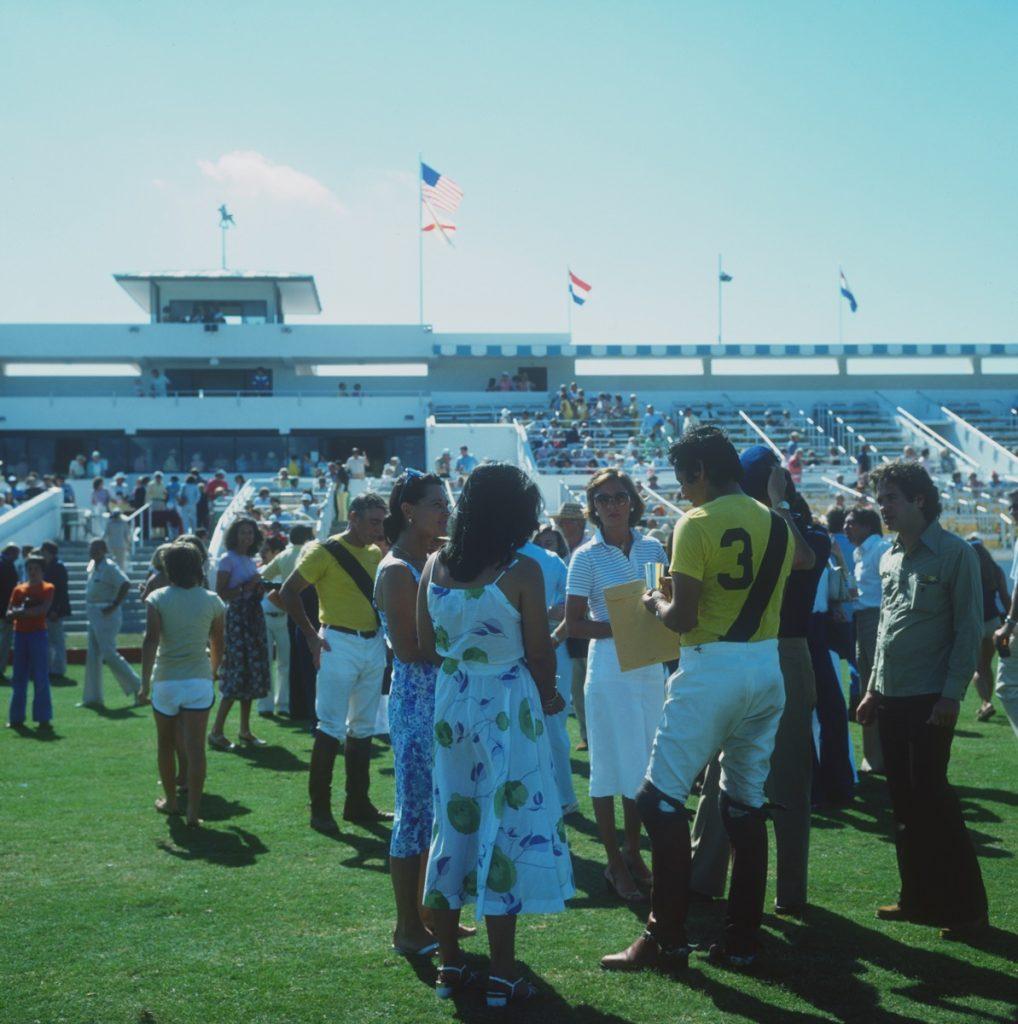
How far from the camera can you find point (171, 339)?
43500mm

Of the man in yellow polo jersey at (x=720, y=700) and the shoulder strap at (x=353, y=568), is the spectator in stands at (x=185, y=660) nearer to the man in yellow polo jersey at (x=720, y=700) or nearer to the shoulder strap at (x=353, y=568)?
the shoulder strap at (x=353, y=568)

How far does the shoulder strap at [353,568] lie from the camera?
265 inches

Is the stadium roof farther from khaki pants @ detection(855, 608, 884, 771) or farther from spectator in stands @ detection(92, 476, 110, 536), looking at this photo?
khaki pants @ detection(855, 608, 884, 771)

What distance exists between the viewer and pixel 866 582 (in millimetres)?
9406

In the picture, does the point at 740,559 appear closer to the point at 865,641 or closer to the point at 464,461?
the point at 865,641

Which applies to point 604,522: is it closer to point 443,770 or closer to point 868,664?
point 443,770

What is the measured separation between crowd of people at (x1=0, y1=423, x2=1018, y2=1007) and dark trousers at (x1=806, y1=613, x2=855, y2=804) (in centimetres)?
2

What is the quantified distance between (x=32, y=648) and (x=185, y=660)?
4.95 meters

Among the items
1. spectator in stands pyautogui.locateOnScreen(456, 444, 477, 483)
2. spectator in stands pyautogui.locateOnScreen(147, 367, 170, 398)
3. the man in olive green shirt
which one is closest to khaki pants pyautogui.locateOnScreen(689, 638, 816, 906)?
the man in olive green shirt

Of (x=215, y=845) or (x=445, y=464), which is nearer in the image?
(x=215, y=845)

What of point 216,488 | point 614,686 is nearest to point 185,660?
point 614,686

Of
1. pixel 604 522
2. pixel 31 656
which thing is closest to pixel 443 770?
pixel 604 522

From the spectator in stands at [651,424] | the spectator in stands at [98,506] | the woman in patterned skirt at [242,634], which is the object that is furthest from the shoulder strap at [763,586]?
the spectator in stands at [651,424]

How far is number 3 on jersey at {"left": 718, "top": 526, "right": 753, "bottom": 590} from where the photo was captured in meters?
4.27
